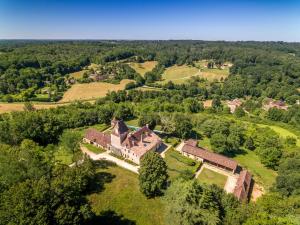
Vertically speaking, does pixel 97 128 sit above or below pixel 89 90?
above

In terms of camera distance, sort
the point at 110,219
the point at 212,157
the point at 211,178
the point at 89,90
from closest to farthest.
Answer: the point at 110,219 → the point at 211,178 → the point at 212,157 → the point at 89,90

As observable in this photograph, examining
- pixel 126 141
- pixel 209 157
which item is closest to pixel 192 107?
pixel 209 157

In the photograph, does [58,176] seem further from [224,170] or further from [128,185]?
[224,170]

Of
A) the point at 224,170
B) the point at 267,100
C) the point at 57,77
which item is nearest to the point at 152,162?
the point at 224,170

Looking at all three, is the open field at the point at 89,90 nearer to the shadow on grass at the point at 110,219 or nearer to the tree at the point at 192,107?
the tree at the point at 192,107

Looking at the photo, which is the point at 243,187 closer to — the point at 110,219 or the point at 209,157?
the point at 209,157

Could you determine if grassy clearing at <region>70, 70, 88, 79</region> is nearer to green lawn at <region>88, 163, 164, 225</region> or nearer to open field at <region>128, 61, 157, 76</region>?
open field at <region>128, 61, 157, 76</region>
